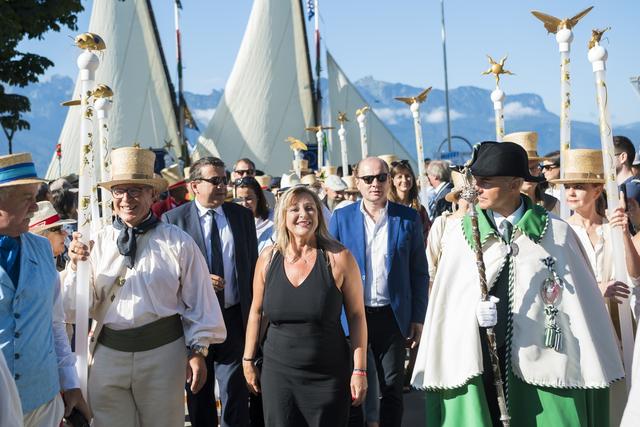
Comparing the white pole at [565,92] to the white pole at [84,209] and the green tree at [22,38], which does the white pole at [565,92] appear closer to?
the white pole at [84,209]

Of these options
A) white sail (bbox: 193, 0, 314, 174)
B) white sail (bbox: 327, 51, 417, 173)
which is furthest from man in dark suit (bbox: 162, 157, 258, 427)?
white sail (bbox: 327, 51, 417, 173)

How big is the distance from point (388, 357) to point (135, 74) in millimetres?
33939

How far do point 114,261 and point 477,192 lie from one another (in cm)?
196

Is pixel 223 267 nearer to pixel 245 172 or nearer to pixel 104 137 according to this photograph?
pixel 104 137

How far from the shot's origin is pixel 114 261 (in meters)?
4.72

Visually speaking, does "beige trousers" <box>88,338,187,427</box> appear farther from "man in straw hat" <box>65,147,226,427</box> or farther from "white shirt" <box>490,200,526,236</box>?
"white shirt" <box>490,200,526,236</box>

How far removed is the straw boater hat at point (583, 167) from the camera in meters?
5.57

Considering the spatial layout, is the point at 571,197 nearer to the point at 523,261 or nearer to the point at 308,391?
the point at 523,261

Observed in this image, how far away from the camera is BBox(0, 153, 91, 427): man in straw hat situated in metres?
3.76

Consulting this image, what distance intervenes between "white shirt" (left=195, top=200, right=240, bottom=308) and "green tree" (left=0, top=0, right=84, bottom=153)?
1458 cm

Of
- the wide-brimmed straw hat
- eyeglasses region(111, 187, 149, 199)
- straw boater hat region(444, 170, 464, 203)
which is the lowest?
the wide-brimmed straw hat

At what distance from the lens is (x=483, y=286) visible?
4137mm

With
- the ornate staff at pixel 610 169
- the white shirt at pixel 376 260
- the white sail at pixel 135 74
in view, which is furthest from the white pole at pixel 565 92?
the white sail at pixel 135 74

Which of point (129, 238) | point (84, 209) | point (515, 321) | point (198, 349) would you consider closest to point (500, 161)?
point (515, 321)
